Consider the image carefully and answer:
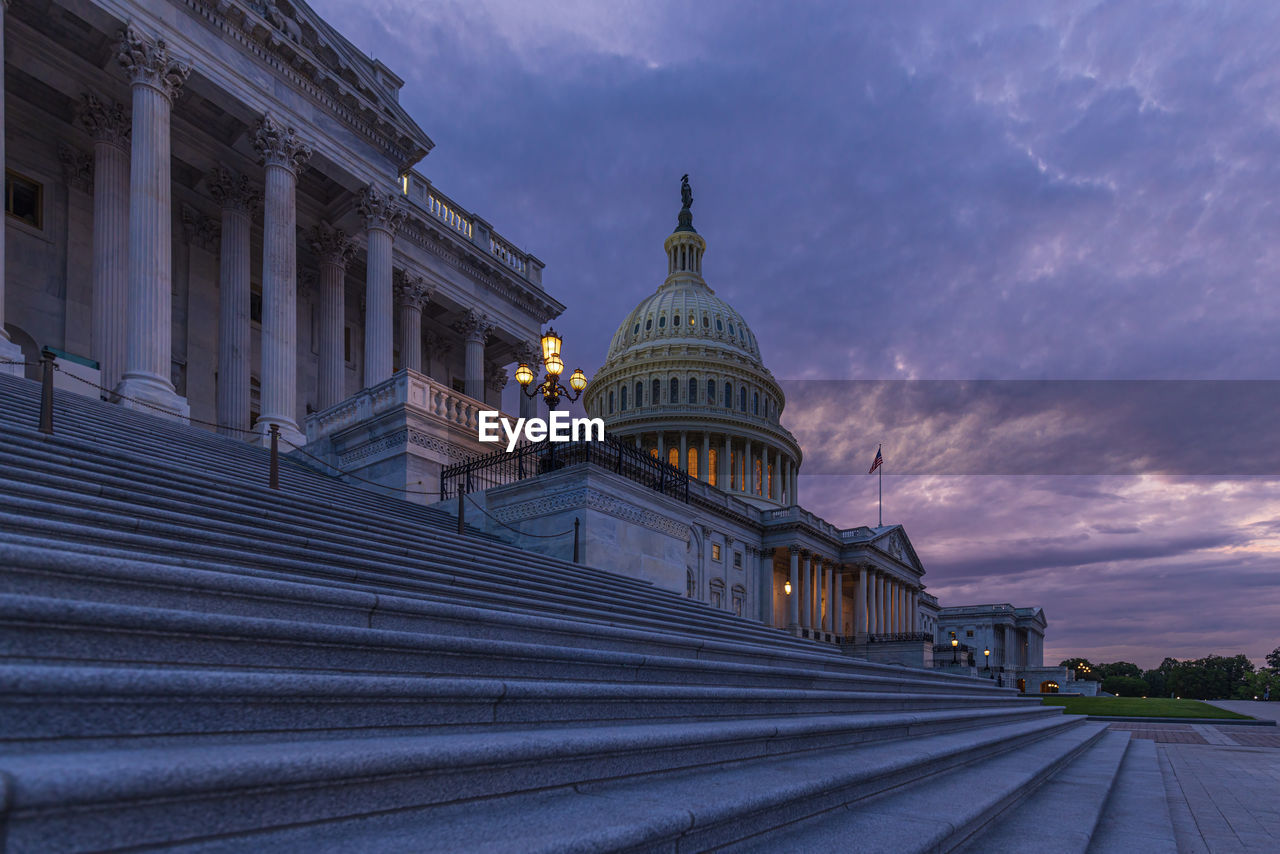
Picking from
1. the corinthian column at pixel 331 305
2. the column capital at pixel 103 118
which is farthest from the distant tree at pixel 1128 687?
the column capital at pixel 103 118

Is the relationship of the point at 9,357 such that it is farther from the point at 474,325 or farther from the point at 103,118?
the point at 474,325

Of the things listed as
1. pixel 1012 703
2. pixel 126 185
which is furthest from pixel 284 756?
pixel 126 185

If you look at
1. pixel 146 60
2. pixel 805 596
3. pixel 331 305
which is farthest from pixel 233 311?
pixel 805 596

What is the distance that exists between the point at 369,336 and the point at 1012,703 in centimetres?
2282

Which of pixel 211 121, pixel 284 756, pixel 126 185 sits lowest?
pixel 284 756

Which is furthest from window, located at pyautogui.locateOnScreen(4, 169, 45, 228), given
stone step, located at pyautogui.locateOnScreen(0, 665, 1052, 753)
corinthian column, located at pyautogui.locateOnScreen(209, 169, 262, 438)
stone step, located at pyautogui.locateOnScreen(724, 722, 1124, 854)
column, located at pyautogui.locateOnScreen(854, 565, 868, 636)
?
column, located at pyautogui.locateOnScreen(854, 565, 868, 636)

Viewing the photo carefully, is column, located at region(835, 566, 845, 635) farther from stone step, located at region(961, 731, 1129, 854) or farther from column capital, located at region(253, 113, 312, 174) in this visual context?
stone step, located at region(961, 731, 1129, 854)

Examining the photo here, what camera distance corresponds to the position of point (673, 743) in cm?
473

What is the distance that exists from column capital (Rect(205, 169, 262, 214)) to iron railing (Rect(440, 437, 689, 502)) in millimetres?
14227

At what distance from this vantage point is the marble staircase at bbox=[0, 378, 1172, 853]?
110 inches

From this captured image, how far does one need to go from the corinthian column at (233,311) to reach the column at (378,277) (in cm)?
382

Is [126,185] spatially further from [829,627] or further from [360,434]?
[829,627]

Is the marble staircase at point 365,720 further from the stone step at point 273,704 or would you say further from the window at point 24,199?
the window at point 24,199

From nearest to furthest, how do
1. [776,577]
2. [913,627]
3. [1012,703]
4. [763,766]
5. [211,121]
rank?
[763,766] → [1012,703] → [211,121] → [776,577] → [913,627]
